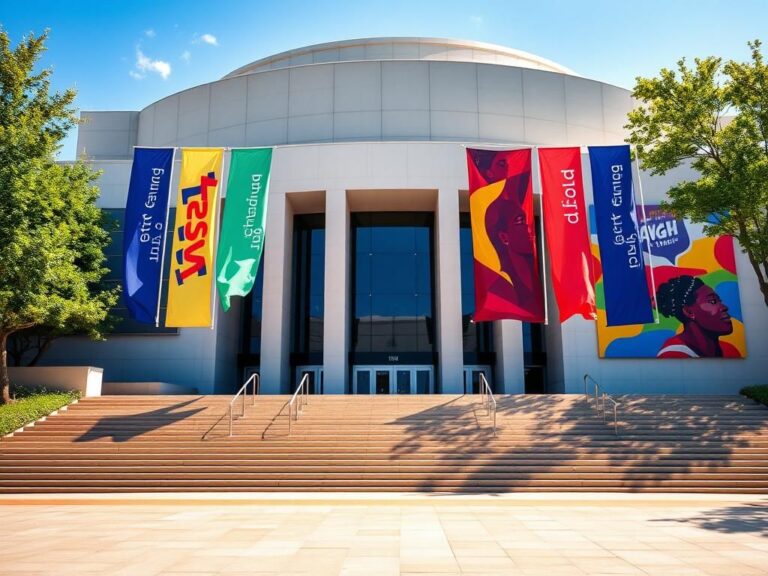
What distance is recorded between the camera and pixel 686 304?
23.8m

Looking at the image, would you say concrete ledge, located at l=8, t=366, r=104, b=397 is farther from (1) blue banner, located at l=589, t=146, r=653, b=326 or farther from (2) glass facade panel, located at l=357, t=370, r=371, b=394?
(1) blue banner, located at l=589, t=146, r=653, b=326

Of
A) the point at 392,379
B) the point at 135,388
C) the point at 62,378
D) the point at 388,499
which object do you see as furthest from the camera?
the point at 392,379

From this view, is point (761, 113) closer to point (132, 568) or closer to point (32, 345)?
point (132, 568)

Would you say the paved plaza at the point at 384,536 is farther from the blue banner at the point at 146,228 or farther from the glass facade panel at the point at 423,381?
the glass facade panel at the point at 423,381

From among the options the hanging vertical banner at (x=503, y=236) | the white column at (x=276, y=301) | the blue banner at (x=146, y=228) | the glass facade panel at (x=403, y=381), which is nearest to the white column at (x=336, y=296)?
the white column at (x=276, y=301)

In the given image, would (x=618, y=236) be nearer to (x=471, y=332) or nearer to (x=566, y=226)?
(x=566, y=226)

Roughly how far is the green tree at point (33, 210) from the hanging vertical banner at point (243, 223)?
493 cm

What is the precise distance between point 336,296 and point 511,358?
7.61 m

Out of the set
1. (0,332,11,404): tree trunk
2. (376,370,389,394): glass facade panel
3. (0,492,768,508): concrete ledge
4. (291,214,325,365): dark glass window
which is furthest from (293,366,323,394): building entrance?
(0,492,768,508): concrete ledge

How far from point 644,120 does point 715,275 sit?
7.82m

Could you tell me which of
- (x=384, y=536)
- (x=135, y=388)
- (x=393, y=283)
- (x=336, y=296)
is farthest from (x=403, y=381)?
(x=384, y=536)

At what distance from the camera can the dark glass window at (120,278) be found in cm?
2416

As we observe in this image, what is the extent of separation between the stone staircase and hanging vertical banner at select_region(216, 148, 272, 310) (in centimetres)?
414

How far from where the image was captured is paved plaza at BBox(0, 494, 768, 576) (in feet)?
19.4
